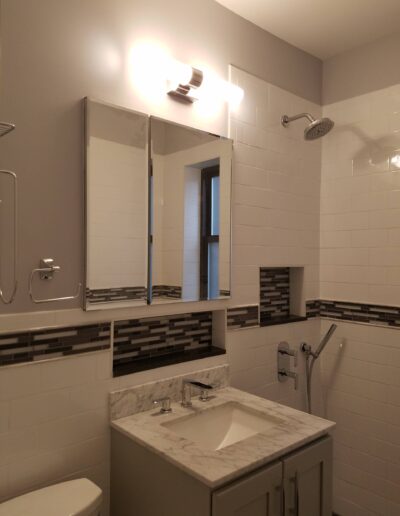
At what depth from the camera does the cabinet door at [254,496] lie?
1.32 meters

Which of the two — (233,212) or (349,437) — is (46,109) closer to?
(233,212)

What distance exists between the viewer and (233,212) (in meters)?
2.18

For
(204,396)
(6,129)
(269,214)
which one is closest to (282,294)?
(269,214)

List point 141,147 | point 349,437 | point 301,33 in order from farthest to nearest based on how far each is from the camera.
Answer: point 349,437
point 301,33
point 141,147

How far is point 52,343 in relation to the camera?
1536 mm

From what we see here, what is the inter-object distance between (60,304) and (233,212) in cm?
102

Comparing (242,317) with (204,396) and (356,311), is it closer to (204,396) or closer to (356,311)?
(204,396)

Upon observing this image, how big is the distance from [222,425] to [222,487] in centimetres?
56

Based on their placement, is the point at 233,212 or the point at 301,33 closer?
the point at 233,212

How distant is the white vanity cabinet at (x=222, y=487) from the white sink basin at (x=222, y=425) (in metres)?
0.20

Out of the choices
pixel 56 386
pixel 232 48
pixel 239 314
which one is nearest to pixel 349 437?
pixel 239 314

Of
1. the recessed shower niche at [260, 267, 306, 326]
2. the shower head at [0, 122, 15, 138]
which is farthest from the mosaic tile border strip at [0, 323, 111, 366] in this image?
the recessed shower niche at [260, 267, 306, 326]

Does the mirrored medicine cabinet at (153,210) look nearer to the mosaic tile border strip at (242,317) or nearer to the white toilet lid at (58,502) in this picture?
the mosaic tile border strip at (242,317)

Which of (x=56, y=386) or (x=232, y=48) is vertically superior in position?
(x=232, y=48)
